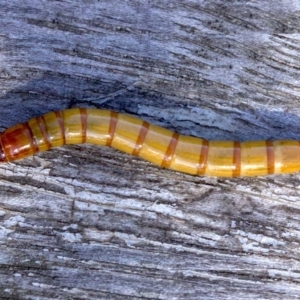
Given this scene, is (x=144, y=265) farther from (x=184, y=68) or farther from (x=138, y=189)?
(x=184, y=68)

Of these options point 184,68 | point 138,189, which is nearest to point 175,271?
point 138,189

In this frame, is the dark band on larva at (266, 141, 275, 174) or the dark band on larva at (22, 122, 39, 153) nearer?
the dark band on larva at (22, 122, 39, 153)

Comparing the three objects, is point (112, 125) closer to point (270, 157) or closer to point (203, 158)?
point (203, 158)

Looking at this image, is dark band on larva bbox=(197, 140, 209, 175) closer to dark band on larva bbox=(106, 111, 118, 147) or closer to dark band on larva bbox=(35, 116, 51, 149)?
dark band on larva bbox=(106, 111, 118, 147)

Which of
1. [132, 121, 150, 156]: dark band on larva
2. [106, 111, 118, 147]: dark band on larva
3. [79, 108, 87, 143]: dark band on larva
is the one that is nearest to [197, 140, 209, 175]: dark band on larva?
[132, 121, 150, 156]: dark band on larva

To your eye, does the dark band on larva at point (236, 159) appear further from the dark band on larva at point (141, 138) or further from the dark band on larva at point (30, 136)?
the dark band on larva at point (30, 136)

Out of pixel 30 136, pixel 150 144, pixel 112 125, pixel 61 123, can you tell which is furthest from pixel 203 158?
pixel 30 136

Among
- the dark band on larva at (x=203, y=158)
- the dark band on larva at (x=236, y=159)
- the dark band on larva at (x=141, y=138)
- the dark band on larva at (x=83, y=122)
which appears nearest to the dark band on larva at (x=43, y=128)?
the dark band on larva at (x=83, y=122)
